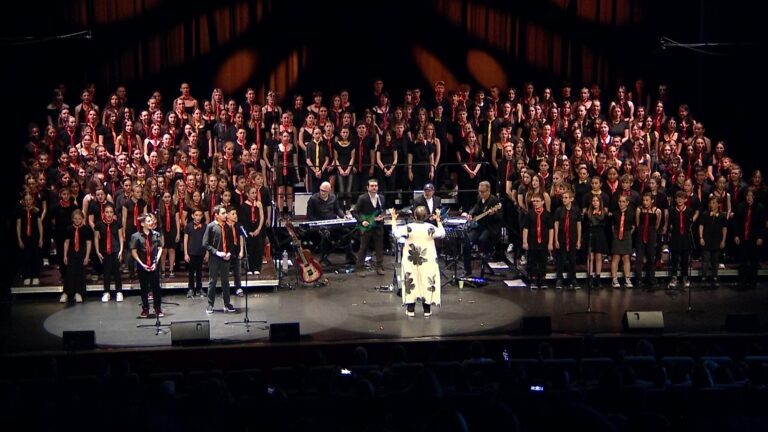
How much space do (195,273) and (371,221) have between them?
9.13 ft

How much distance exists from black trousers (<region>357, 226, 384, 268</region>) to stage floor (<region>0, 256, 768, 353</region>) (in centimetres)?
38

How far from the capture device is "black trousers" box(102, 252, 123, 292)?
13938 mm

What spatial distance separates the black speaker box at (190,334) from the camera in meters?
11.5

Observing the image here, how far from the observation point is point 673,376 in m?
8.51

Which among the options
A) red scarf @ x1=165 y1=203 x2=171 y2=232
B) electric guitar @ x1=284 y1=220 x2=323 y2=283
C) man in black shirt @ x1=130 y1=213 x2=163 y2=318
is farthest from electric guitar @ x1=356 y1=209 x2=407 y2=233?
man in black shirt @ x1=130 y1=213 x2=163 y2=318

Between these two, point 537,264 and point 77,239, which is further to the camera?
point 537,264

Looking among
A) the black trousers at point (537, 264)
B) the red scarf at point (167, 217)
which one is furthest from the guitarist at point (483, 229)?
the red scarf at point (167, 217)

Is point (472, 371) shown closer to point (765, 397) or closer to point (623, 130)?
point (765, 397)

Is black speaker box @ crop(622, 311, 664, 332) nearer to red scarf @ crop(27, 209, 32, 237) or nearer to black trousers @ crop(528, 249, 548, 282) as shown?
black trousers @ crop(528, 249, 548, 282)

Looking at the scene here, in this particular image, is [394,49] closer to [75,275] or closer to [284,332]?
[75,275]

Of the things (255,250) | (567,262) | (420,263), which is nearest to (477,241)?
(567,262)

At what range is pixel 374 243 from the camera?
15.4 m

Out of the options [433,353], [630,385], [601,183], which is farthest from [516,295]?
[630,385]

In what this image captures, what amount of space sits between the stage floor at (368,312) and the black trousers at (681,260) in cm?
37
